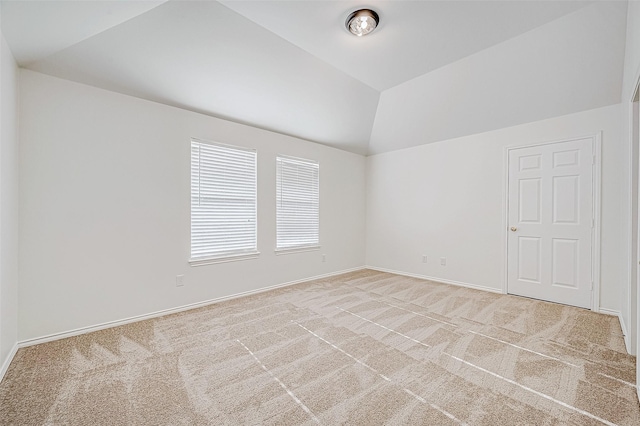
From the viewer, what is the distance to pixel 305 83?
3373 mm

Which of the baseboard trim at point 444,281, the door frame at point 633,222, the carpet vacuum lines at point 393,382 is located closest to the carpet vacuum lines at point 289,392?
the carpet vacuum lines at point 393,382

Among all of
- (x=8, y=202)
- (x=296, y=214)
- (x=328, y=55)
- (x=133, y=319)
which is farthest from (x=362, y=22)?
(x=133, y=319)

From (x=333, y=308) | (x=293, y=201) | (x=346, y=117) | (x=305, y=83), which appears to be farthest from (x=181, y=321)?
(x=346, y=117)

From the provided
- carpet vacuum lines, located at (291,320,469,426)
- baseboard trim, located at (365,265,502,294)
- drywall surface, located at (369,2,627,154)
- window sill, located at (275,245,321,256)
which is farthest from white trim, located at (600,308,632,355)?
window sill, located at (275,245,321,256)

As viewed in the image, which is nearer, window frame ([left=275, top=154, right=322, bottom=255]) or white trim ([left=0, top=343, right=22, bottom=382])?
white trim ([left=0, top=343, right=22, bottom=382])

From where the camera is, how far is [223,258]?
3.64 metres

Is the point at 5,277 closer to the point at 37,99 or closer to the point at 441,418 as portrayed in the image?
the point at 37,99

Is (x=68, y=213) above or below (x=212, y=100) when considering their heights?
below

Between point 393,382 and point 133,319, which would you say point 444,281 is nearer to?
point 393,382

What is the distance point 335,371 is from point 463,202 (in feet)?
11.5

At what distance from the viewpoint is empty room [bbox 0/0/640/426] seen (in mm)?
1861

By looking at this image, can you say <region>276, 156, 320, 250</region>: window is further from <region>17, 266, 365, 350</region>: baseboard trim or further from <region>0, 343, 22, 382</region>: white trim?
<region>0, 343, 22, 382</region>: white trim

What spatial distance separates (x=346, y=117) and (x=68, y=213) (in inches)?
144

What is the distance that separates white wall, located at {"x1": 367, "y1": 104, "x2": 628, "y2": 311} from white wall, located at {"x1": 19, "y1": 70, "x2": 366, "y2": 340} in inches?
114
